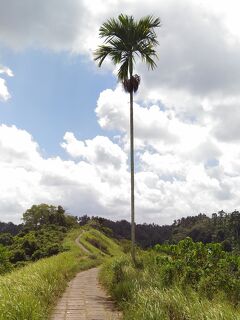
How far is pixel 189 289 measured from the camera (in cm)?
928

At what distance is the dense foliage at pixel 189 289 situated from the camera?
715 centimetres

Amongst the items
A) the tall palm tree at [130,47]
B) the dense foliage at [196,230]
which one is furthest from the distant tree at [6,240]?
the tall palm tree at [130,47]

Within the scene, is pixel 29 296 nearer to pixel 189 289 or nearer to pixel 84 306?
pixel 84 306

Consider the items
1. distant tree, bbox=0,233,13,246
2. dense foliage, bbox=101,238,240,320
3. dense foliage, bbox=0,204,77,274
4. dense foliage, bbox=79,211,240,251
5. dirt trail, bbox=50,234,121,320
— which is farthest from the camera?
dense foliage, bbox=79,211,240,251

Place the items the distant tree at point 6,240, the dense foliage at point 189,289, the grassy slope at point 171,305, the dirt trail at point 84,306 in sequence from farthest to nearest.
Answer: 1. the distant tree at point 6,240
2. the dirt trail at point 84,306
3. the dense foliage at point 189,289
4. the grassy slope at point 171,305

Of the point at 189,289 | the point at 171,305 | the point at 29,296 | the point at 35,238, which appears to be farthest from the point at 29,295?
the point at 35,238

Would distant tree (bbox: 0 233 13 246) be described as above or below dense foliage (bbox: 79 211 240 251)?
below

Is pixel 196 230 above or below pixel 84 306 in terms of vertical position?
above

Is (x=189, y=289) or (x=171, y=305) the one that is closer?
(x=171, y=305)

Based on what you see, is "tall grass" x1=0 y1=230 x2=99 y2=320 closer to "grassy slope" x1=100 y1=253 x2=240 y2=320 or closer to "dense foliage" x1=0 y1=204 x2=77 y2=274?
"grassy slope" x1=100 y1=253 x2=240 y2=320

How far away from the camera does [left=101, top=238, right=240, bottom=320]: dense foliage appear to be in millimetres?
7148

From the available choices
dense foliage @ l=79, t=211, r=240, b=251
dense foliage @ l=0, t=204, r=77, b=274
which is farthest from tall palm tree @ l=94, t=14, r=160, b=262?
dense foliage @ l=79, t=211, r=240, b=251

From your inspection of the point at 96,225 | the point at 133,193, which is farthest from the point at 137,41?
the point at 96,225

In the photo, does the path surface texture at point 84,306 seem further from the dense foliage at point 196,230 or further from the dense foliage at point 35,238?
the dense foliage at point 196,230
